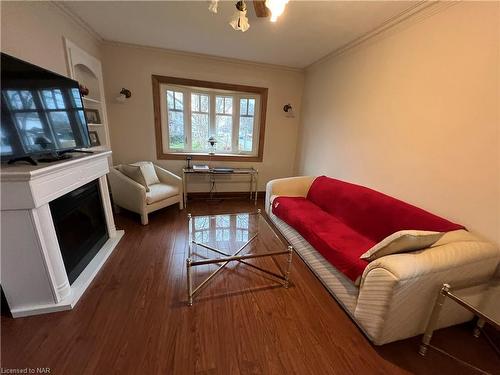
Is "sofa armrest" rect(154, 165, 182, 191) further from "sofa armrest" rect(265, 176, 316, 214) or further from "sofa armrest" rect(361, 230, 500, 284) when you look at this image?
"sofa armrest" rect(361, 230, 500, 284)

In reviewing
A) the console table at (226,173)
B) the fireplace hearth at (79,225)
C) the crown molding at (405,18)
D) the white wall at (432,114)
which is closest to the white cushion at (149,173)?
the console table at (226,173)

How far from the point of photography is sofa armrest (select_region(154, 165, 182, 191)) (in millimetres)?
3166

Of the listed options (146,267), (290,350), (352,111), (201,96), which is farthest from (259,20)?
(290,350)

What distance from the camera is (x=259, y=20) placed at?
2.13 meters

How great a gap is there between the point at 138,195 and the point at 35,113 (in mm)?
1371

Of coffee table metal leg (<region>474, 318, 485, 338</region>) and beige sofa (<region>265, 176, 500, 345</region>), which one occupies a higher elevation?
beige sofa (<region>265, 176, 500, 345</region>)

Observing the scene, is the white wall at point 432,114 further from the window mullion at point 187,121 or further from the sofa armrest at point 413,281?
the window mullion at point 187,121

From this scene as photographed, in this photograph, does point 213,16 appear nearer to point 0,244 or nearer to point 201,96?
point 201,96

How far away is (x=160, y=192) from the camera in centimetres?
286

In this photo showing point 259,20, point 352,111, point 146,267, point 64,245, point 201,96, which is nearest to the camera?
point 64,245

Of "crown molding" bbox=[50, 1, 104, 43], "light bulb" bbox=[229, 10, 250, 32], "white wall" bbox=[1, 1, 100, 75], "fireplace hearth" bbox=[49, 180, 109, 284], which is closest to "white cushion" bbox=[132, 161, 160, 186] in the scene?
"fireplace hearth" bbox=[49, 180, 109, 284]

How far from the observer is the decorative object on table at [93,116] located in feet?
9.03

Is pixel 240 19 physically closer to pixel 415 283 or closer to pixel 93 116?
pixel 415 283

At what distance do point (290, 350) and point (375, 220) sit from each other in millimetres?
1375
